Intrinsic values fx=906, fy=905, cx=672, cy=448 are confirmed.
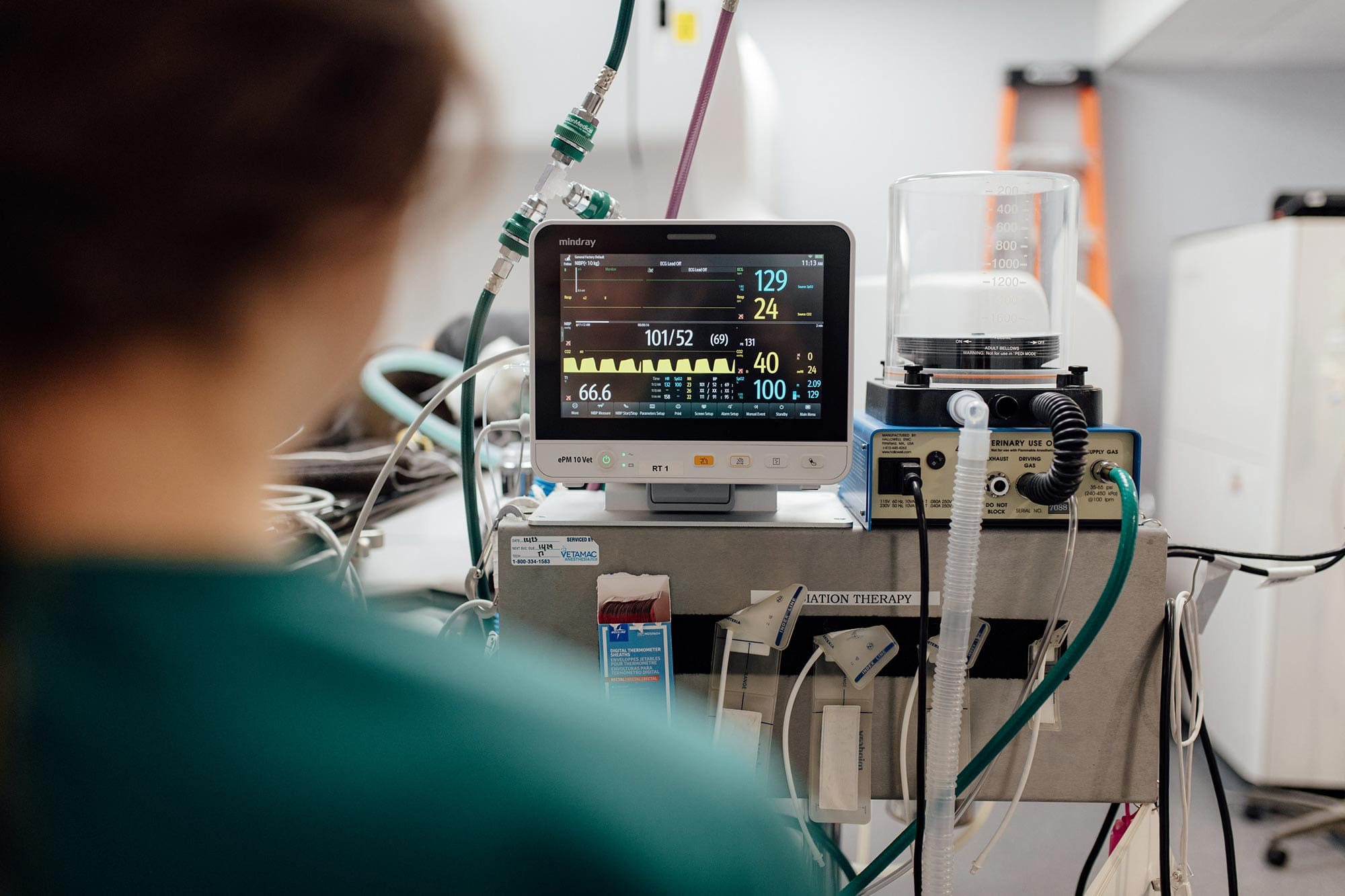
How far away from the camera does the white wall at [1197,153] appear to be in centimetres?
337

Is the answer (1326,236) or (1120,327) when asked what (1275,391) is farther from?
(1120,327)

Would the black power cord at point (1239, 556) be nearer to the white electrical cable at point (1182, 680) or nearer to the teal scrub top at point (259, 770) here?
the white electrical cable at point (1182, 680)

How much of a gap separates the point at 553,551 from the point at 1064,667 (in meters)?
0.46

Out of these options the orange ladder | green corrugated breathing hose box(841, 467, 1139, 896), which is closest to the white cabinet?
the orange ladder

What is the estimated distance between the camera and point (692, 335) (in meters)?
0.84

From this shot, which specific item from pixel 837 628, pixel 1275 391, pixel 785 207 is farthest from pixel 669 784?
pixel 785 207

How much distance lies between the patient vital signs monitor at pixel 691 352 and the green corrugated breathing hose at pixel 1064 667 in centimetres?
24

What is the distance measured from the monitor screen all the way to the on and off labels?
0.39 feet

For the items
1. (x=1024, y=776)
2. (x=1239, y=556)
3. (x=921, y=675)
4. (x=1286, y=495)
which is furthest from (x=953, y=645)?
(x=1286, y=495)

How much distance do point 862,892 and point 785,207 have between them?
3.04 meters

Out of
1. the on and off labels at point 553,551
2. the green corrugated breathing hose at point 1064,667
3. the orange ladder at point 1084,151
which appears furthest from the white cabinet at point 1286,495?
the on and off labels at point 553,551

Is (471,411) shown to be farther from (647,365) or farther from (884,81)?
(884,81)

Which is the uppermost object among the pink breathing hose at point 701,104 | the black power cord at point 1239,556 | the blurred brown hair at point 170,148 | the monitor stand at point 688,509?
the pink breathing hose at point 701,104

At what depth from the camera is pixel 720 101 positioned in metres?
1.52
